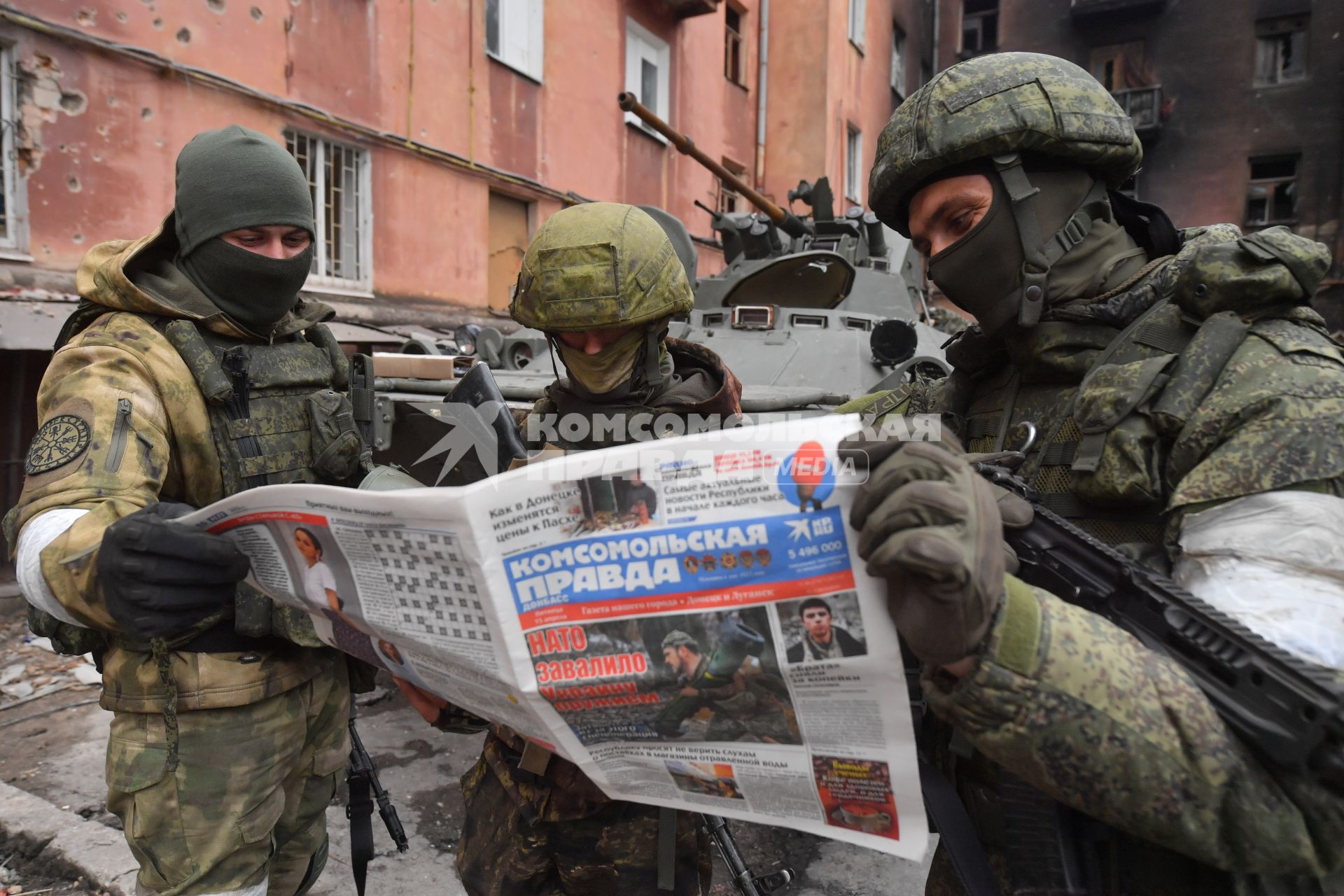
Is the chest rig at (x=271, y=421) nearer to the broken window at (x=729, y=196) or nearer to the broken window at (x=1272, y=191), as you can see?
the broken window at (x=729, y=196)

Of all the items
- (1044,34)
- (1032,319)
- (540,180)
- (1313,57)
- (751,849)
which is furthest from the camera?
(1044,34)

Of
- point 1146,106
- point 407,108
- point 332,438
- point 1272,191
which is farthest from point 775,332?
point 1272,191

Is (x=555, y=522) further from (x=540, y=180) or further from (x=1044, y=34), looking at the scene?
(x=1044, y=34)

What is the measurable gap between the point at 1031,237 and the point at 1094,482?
18.4 inches

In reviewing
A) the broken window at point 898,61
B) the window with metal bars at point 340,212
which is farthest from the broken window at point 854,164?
the window with metal bars at point 340,212

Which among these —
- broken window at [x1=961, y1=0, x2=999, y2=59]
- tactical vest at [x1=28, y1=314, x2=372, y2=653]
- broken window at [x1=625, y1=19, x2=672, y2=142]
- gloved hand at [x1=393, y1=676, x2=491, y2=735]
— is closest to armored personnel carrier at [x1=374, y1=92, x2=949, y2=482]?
tactical vest at [x1=28, y1=314, x2=372, y2=653]

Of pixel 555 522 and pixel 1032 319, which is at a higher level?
pixel 1032 319

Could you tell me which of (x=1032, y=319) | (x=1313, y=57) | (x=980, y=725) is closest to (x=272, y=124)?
(x=1032, y=319)

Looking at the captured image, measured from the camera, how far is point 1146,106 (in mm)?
20391

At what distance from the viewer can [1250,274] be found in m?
1.19

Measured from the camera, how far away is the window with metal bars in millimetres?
8297

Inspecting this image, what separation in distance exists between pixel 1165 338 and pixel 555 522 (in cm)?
97

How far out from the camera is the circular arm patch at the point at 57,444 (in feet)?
5.02

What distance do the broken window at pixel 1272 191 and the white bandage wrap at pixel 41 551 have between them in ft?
77.2
